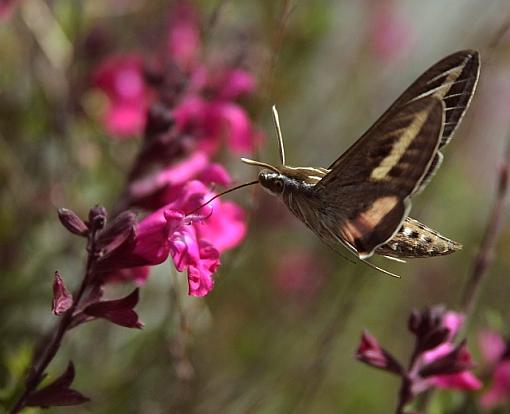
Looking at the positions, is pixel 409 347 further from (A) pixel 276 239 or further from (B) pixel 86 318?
(B) pixel 86 318

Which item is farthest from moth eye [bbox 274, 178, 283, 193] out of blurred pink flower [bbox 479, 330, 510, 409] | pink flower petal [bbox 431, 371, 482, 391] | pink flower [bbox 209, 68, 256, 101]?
pink flower [bbox 209, 68, 256, 101]

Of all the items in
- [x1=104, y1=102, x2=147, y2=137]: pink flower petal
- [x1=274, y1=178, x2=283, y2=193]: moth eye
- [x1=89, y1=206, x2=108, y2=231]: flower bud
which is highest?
[x1=104, y1=102, x2=147, y2=137]: pink flower petal

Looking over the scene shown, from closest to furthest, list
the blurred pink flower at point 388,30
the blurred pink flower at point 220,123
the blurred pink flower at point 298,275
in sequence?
the blurred pink flower at point 220,123, the blurred pink flower at point 298,275, the blurred pink flower at point 388,30

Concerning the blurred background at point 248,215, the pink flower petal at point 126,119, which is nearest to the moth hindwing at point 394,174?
the blurred background at point 248,215

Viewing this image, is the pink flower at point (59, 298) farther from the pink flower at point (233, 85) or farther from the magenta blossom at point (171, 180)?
the pink flower at point (233, 85)

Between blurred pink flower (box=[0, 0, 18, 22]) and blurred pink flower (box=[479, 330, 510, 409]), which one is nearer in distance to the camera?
blurred pink flower (box=[479, 330, 510, 409])

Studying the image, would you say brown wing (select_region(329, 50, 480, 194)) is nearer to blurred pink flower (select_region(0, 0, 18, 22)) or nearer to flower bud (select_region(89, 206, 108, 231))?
flower bud (select_region(89, 206, 108, 231))
